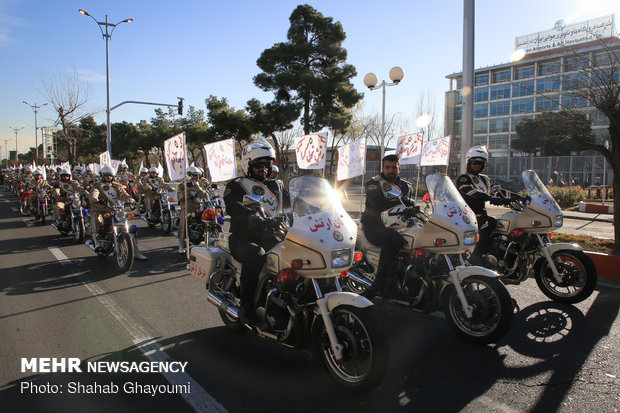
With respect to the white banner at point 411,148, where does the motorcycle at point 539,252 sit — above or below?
below

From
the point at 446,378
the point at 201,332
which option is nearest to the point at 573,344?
the point at 446,378

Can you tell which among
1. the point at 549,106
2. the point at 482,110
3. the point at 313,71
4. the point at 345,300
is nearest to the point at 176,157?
the point at 345,300

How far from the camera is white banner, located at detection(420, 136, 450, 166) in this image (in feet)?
29.7

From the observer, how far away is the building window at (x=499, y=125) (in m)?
83.2

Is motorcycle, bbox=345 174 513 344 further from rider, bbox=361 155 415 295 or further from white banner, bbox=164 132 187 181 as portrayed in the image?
white banner, bbox=164 132 187 181

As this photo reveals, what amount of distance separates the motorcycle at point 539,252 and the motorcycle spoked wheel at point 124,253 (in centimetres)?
594

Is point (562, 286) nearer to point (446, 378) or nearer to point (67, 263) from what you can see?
point (446, 378)

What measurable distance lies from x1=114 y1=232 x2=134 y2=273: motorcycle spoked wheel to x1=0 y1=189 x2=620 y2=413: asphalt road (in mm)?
922

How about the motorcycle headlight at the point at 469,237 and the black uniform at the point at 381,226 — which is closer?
the motorcycle headlight at the point at 469,237

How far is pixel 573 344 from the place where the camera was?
4.12m

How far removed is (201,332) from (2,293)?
142 inches

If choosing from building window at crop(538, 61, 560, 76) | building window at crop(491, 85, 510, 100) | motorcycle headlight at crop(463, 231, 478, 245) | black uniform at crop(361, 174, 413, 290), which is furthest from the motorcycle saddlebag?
building window at crop(491, 85, 510, 100)

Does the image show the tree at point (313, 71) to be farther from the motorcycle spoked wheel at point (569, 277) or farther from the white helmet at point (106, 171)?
the motorcycle spoked wheel at point (569, 277)

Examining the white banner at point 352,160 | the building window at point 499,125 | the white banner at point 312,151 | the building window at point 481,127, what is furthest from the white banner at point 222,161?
the building window at point 481,127
